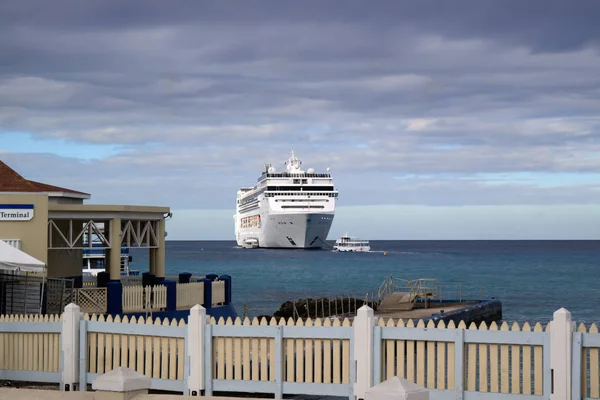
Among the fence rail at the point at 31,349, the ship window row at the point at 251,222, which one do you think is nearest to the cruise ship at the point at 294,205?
the ship window row at the point at 251,222

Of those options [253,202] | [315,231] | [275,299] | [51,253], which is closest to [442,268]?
[315,231]

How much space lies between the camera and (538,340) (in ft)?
41.1

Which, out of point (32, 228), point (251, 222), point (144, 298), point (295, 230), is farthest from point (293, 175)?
point (32, 228)

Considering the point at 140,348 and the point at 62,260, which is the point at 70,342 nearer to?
the point at 140,348

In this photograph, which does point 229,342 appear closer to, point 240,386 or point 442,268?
point 240,386

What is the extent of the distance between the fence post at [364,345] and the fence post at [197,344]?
7.76 feet

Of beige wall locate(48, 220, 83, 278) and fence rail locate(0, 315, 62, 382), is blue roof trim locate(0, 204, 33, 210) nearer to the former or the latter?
beige wall locate(48, 220, 83, 278)

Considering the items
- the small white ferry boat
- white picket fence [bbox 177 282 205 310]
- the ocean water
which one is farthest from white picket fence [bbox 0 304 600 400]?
the small white ferry boat

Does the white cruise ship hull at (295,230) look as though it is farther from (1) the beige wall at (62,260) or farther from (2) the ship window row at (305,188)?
(1) the beige wall at (62,260)

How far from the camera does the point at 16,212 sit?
1003 inches

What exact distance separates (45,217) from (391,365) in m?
15.2

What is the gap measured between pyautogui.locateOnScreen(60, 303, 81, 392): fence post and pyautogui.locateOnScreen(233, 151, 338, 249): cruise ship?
13197cm

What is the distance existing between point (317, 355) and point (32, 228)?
570 inches

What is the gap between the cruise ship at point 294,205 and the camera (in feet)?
485
